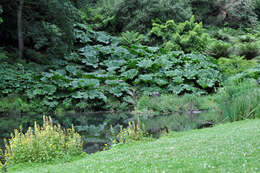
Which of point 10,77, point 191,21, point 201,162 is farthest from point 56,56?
point 201,162

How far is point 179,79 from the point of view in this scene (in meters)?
17.7

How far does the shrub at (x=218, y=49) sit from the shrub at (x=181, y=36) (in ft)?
2.87

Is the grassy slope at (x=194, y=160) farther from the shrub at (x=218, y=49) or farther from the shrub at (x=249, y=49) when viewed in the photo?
the shrub at (x=249, y=49)

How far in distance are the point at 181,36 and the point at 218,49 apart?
3.38 m

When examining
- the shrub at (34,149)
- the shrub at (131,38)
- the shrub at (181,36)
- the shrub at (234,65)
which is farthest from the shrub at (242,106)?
the shrub at (131,38)

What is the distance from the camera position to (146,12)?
2462 centimetres

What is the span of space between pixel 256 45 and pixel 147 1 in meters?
10.2

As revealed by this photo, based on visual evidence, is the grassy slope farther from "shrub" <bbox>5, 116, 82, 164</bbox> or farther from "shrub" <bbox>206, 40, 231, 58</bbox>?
"shrub" <bbox>206, 40, 231, 58</bbox>

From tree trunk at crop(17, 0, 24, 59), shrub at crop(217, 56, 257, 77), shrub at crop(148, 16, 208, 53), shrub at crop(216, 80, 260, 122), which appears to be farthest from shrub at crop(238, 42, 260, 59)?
tree trunk at crop(17, 0, 24, 59)

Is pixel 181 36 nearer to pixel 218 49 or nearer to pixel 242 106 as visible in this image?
pixel 218 49

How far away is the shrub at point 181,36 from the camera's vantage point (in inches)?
883

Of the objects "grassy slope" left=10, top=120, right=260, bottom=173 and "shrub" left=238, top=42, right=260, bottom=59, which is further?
"shrub" left=238, top=42, right=260, bottom=59

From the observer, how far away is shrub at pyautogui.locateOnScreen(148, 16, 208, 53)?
2244 cm

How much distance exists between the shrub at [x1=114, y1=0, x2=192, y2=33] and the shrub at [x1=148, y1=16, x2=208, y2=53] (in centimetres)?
147
